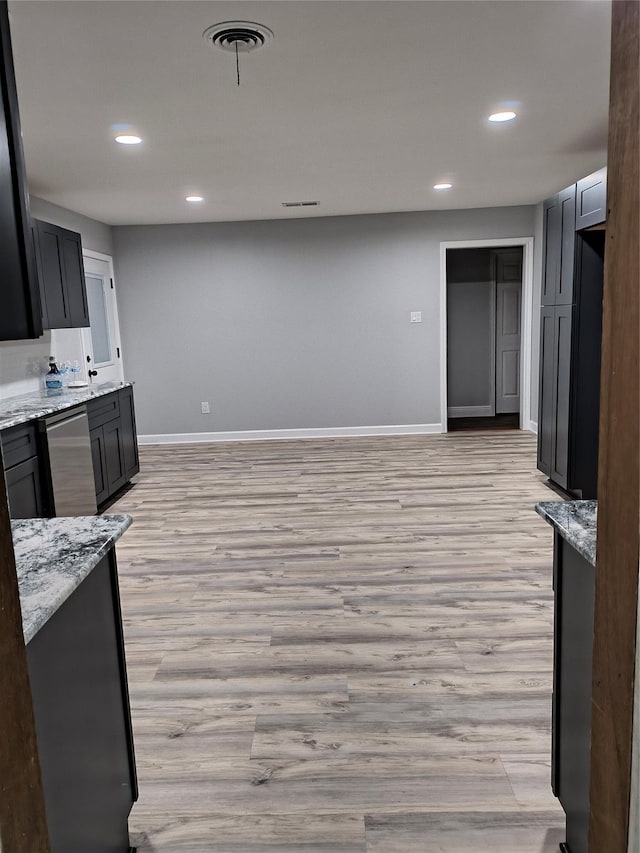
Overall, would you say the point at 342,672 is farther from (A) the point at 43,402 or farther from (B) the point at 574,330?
(B) the point at 574,330

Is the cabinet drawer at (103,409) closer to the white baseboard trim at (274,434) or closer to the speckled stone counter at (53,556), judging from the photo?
the white baseboard trim at (274,434)

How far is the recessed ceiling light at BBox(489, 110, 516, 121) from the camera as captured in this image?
331cm

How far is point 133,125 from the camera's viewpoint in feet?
10.7

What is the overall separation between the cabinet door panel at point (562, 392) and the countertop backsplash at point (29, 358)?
144 inches

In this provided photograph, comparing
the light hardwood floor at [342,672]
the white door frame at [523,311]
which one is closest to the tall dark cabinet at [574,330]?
the light hardwood floor at [342,672]

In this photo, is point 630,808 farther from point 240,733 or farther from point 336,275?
point 336,275

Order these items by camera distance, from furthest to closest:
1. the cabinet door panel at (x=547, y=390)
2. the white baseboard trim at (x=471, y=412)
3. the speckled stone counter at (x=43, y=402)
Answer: the white baseboard trim at (x=471, y=412) → the cabinet door panel at (x=547, y=390) → the speckled stone counter at (x=43, y=402)

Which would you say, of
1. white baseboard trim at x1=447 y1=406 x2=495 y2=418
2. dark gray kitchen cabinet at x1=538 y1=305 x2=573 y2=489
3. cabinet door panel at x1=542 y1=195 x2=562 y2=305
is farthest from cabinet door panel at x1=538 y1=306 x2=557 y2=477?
white baseboard trim at x1=447 y1=406 x2=495 y2=418

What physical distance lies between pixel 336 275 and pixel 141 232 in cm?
205


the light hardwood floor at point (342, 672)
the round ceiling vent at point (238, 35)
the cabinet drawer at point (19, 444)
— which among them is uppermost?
the round ceiling vent at point (238, 35)

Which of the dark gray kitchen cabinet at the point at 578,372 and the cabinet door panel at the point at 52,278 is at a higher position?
the cabinet door panel at the point at 52,278

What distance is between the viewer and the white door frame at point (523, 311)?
260 inches

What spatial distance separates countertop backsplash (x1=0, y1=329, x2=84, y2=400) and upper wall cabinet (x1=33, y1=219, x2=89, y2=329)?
25 centimetres

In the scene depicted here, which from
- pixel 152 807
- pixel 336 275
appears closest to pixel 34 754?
pixel 152 807
